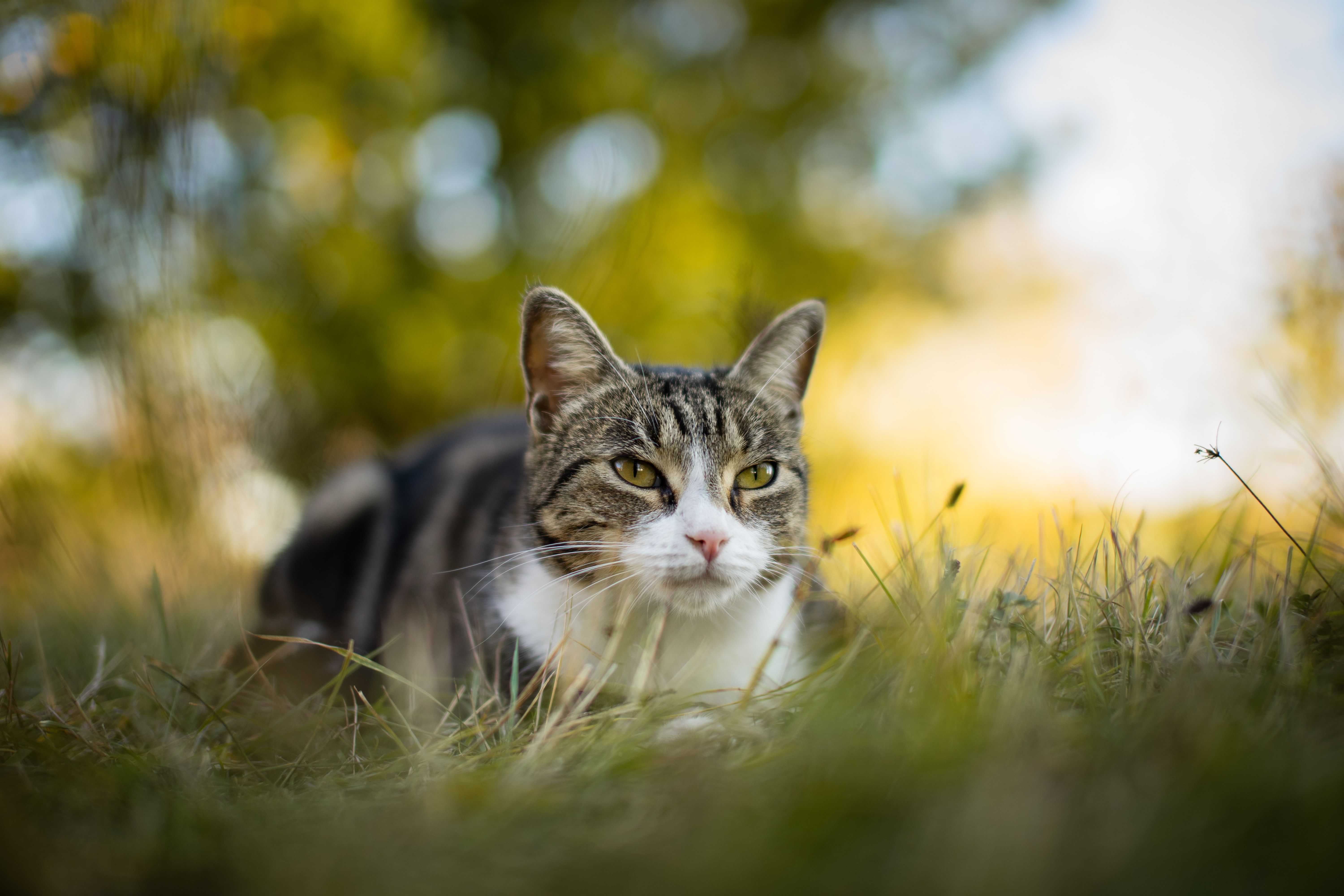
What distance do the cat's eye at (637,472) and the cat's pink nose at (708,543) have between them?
28 centimetres

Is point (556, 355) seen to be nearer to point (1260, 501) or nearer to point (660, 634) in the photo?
point (660, 634)

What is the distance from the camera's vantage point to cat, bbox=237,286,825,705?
62.8 inches

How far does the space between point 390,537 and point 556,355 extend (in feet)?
4.28

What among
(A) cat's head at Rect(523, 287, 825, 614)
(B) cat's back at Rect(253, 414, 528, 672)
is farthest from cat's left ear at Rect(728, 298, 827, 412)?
(B) cat's back at Rect(253, 414, 528, 672)

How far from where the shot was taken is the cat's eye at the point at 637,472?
5.91 ft

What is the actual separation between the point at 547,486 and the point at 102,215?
2103 mm

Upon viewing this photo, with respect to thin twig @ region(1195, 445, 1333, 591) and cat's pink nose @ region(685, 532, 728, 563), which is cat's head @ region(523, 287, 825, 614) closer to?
cat's pink nose @ region(685, 532, 728, 563)

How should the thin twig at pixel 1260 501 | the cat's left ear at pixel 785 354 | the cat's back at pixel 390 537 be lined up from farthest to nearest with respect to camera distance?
→ the cat's back at pixel 390 537
the cat's left ear at pixel 785 354
the thin twig at pixel 1260 501

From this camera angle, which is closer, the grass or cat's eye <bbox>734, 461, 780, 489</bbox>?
the grass

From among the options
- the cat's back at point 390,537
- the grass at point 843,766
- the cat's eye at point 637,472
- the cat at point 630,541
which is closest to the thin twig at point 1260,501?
the grass at point 843,766

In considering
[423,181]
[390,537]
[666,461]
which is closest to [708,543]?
[666,461]

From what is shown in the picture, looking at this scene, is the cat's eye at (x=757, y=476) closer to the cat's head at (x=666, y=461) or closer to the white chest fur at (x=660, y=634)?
the cat's head at (x=666, y=461)

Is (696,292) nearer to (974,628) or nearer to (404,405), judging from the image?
(404,405)

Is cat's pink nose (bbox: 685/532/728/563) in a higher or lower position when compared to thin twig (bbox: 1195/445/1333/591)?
lower
